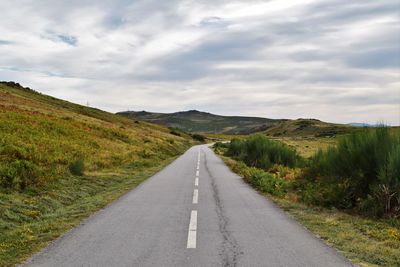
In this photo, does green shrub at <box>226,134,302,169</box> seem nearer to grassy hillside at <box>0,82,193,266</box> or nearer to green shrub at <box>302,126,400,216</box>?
grassy hillside at <box>0,82,193,266</box>

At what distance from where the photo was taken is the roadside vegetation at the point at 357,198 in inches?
287

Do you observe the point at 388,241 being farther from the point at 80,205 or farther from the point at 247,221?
the point at 80,205

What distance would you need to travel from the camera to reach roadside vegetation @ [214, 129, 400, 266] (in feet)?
23.9

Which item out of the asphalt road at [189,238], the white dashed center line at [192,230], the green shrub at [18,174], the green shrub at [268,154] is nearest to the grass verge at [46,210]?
the asphalt road at [189,238]

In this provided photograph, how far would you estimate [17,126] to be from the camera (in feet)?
83.7

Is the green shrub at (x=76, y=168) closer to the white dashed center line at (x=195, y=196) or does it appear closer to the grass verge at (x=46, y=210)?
the grass verge at (x=46, y=210)

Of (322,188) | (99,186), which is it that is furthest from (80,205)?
(322,188)

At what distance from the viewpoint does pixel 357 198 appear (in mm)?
11422

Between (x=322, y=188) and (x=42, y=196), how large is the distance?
8868 millimetres

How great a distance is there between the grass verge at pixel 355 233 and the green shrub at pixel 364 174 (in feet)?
1.83

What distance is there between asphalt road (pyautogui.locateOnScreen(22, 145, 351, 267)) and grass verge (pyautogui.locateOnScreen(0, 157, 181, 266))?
0.36 meters

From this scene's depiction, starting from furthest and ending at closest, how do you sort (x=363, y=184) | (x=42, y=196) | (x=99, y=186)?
(x=99, y=186) < (x=42, y=196) < (x=363, y=184)

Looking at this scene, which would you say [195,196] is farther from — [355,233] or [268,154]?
[268,154]

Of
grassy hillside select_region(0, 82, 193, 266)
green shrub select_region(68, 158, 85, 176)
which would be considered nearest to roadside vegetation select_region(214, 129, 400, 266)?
grassy hillside select_region(0, 82, 193, 266)
